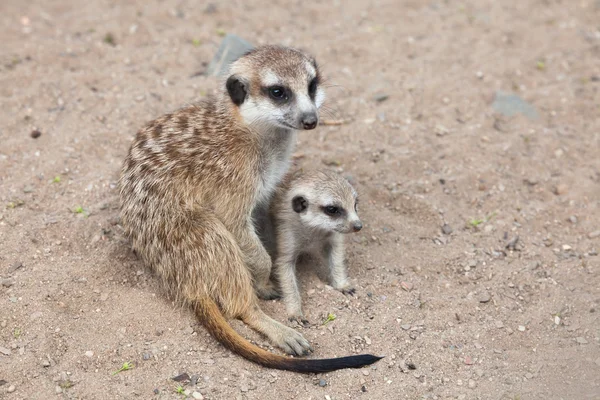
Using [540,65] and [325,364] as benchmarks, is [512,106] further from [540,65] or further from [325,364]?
[325,364]

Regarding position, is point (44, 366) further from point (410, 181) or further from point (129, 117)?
point (410, 181)

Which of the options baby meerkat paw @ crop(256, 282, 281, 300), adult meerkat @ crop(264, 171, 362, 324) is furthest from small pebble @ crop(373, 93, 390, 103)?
baby meerkat paw @ crop(256, 282, 281, 300)

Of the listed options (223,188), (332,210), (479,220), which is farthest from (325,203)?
(479,220)

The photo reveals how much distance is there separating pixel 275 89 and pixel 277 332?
1149 millimetres

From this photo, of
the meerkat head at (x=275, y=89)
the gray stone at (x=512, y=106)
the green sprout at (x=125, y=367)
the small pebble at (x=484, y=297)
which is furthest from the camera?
the gray stone at (x=512, y=106)

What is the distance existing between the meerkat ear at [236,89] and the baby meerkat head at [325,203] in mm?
517

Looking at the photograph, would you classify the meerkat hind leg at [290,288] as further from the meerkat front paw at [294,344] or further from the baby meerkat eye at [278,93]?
the baby meerkat eye at [278,93]

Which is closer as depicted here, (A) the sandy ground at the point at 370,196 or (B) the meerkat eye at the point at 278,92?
(A) the sandy ground at the point at 370,196

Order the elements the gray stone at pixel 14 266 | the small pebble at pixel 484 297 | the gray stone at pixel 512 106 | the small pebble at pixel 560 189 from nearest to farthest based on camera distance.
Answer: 1. the gray stone at pixel 14 266
2. the small pebble at pixel 484 297
3. the small pebble at pixel 560 189
4. the gray stone at pixel 512 106

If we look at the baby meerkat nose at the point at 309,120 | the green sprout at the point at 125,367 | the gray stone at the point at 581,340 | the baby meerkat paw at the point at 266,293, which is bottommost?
the baby meerkat paw at the point at 266,293

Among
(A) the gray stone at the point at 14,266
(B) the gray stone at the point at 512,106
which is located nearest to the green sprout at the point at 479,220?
(B) the gray stone at the point at 512,106

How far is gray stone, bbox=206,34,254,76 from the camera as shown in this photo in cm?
511

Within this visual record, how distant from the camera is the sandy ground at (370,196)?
300 cm

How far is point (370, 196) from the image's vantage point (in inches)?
166
